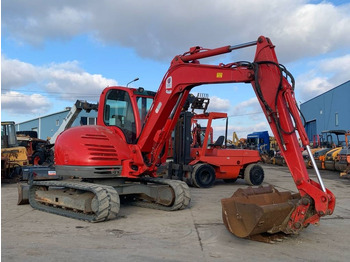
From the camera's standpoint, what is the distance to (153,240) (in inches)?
221

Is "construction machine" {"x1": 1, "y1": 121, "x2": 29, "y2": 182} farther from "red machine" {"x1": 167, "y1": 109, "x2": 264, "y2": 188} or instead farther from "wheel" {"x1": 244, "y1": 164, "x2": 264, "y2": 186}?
"wheel" {"x1": 244, "y1": 164, "x2": 264, "y2": 186}

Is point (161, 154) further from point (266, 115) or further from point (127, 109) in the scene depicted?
point (266, 115)

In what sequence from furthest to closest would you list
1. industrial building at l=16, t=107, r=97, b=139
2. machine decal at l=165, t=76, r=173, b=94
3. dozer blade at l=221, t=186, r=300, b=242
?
industrial building at l=16, t=107, r=97, b=139 < machine decal at l=165, t=76, r=173, b=94 < dozer blade at l=221, t=186, r=300, b=242

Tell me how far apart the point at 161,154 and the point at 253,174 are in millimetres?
5901

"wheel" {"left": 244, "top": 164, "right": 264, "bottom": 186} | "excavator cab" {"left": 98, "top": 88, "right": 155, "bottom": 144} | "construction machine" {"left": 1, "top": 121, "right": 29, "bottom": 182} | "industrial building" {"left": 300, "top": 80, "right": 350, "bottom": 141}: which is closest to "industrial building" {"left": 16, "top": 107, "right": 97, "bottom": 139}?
"industrial building" {"left": 300, "top": 80, "right": 350, "bottom": 141}

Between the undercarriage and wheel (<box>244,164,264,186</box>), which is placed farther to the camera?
wheel (<box>244,164,264,186</box>)

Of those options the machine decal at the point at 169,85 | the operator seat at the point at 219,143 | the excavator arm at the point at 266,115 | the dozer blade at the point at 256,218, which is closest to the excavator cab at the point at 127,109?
the excavator arm at the point at 266,115

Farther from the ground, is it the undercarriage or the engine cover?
the engine cover

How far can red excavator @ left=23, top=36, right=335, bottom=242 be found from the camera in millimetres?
5227

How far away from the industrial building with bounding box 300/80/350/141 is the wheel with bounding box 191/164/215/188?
22.7m

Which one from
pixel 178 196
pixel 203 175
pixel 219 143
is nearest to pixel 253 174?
pixel 219 143

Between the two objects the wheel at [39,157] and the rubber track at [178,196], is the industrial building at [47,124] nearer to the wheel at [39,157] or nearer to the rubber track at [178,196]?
the wheel at [39,157]

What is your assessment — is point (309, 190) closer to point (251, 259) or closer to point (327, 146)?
point (251, 259)

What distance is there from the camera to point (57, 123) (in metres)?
44.2
